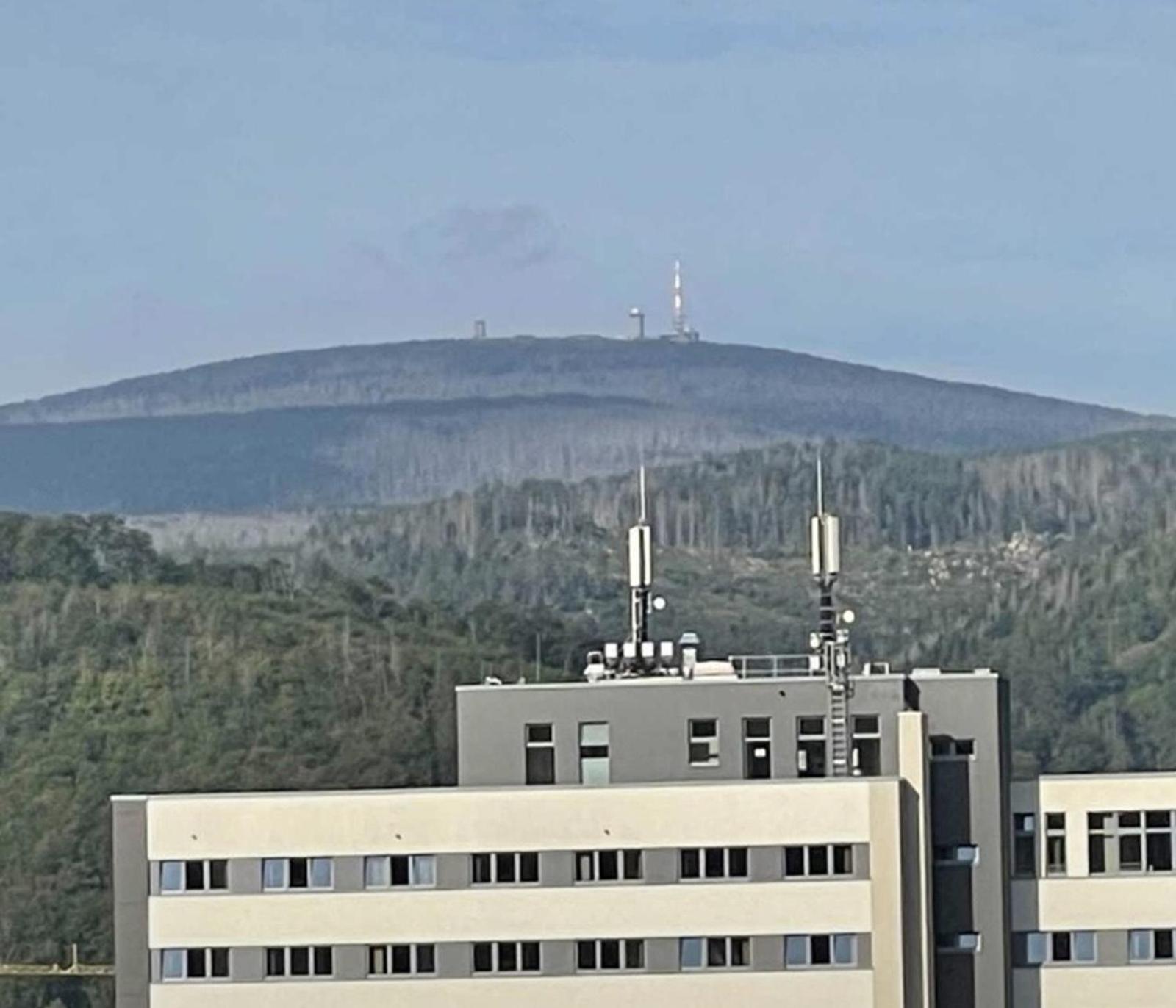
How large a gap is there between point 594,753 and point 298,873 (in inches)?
182

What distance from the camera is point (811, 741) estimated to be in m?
50.7

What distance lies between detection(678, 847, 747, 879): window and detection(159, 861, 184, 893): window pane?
7128mm

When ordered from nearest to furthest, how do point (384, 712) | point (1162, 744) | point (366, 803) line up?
point (366, 803) < point (384, 712) < point (1162, 744)

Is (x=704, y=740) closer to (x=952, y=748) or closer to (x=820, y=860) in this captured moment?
(x=820, y=860)

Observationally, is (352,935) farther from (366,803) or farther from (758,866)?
(758,866)

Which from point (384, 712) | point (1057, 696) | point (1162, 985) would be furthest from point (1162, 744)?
point (1162, 985)

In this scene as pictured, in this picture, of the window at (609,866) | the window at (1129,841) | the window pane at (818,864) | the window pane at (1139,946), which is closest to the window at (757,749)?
the window pane at (818,864)

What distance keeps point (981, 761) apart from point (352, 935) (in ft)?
30.9

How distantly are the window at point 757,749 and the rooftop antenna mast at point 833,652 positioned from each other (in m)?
0.93

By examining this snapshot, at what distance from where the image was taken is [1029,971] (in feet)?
168

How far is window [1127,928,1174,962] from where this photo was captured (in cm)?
5138

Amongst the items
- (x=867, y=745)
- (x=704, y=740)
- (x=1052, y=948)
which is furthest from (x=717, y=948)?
(x=1052, y=948)

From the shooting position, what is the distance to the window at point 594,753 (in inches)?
2002

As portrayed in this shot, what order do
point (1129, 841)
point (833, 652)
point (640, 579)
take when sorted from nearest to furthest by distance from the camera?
1. point (833, 652)
2. point (1129, 841)
3. point (640, 579)
